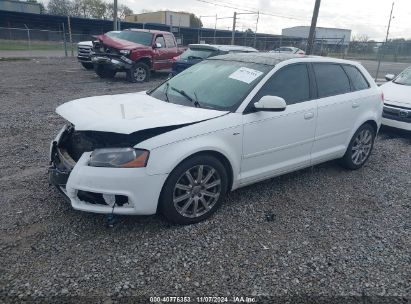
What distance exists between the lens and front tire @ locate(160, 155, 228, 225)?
3.17 metres

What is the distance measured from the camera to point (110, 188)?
295 centimetres

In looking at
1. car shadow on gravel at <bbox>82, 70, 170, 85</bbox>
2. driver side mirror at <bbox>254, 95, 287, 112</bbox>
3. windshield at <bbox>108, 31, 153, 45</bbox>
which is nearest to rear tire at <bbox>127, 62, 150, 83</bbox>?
car shadow on gravel at <bbox>82, 70, 170, 85</bbox>

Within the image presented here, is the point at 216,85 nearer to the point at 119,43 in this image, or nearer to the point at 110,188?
the point at 110,188

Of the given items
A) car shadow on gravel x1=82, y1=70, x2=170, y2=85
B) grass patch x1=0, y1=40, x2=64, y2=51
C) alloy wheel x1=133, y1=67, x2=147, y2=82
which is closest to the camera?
alloy wheel x1=133, y1=67, x2=147, y2=82

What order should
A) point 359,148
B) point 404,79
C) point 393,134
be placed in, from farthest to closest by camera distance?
point 404,79 → point 393,134 → point 359,148

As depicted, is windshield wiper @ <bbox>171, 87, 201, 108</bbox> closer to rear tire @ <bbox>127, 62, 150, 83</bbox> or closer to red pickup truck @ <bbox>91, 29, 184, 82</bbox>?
red pickup truck @ <bbox>91, 29, 184, 82</bbox>

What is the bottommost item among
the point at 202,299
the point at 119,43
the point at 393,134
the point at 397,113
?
the point at 202,299

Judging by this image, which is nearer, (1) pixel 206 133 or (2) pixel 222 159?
(1) pixel 206 133

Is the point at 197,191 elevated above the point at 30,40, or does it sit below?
below

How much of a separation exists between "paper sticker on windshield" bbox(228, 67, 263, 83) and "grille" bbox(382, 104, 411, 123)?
4.24m

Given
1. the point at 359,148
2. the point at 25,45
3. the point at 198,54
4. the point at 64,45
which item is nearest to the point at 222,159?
the point at 359,148

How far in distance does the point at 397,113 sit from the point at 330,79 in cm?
310

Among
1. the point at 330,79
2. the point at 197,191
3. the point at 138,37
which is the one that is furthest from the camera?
the point at 138,37

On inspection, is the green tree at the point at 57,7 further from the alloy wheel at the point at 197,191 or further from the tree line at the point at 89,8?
the alloy wheel at the point at 197,191
